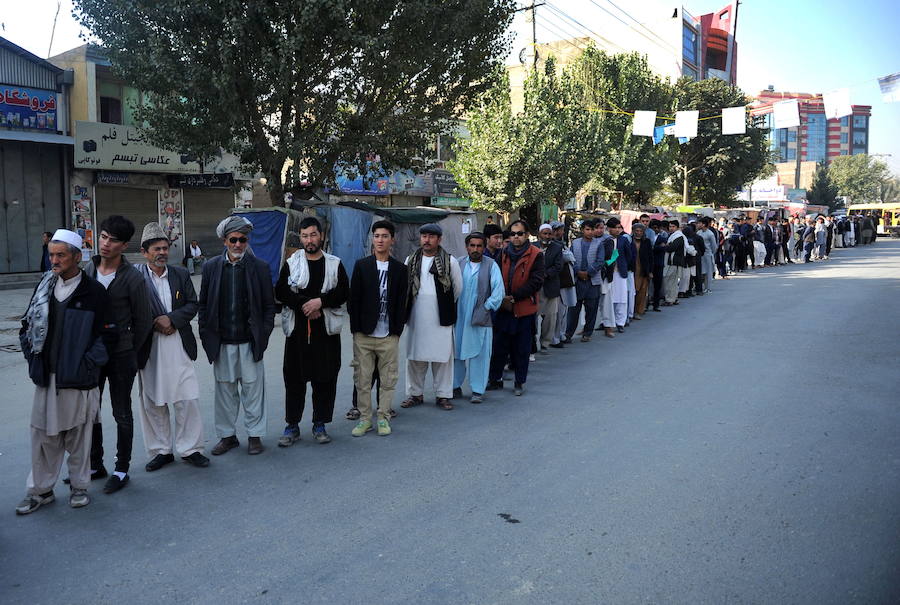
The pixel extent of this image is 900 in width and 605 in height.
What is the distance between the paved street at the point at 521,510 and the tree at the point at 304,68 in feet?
23.4

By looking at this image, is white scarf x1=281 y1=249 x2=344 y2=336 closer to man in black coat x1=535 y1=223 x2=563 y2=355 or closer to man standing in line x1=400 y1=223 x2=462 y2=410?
man standing in line x1=400 y1=223 x2=462 y2=410

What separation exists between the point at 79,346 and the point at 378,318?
7.54 ft

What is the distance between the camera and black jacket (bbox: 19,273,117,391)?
13.5 ft

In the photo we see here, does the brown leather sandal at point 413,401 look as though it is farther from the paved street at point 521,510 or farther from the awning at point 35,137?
the awning at point 35,137

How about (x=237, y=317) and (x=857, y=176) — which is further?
(x=857, y=176)

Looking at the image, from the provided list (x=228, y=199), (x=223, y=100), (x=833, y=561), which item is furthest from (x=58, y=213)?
(x=833, y=561)

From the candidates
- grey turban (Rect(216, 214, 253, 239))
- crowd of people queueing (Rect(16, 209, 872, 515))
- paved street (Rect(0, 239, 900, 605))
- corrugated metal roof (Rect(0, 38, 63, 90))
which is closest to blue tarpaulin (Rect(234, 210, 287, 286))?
crowd of people queueing (Rect(16, 209, 872, 515))

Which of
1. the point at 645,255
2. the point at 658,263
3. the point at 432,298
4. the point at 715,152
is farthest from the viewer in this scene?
the point at 715,152

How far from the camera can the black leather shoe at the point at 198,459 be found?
5.01m

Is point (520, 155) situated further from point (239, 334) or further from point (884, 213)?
point (884, 213)

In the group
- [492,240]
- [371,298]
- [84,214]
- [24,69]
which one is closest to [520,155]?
[84,214]

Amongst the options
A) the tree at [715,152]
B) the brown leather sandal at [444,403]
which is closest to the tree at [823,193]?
the tree at [715,152]

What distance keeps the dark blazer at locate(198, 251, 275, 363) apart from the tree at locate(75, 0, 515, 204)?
7.85m

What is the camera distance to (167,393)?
4.88m
